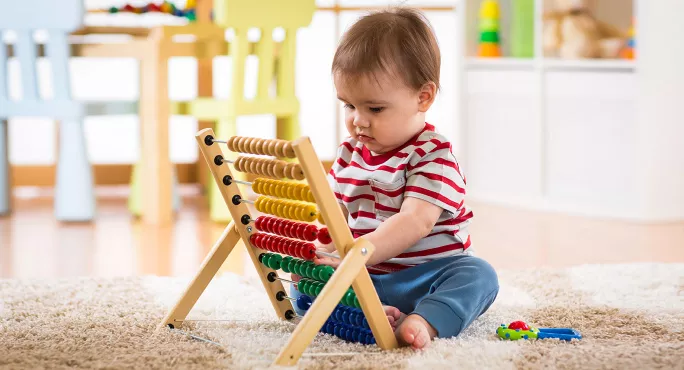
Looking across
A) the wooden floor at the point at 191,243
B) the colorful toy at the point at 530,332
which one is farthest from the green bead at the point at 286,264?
the wooden floor at the point at 191,243

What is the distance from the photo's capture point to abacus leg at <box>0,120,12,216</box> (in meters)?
3.25

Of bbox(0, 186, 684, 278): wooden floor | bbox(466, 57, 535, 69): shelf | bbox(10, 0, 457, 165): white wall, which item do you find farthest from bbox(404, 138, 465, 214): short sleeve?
bbox(10, 0, 457, 165): white wall

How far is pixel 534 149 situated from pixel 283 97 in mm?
823

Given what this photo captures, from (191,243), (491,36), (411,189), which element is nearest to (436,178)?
(411,189)

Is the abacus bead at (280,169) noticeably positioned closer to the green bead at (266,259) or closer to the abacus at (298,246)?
the abacus at (298,246)

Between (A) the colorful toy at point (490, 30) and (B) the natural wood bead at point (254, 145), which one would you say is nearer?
(B) the natural wood bead at point (254, 145)

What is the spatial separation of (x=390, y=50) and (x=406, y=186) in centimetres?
20

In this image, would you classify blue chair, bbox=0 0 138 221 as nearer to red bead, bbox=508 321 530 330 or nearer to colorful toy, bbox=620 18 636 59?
colorful toy, bbox=620 18 636 59

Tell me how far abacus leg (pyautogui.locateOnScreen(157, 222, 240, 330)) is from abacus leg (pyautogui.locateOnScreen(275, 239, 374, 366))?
303mm

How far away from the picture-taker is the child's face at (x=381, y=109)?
1.50m

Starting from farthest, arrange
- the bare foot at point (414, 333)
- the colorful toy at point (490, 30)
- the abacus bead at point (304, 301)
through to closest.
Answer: the colorful toy at point (490, 30)
the abacus bead at point (304, 301)
the bare foot at point (414, 333)

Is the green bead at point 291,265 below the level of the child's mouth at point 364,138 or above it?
below

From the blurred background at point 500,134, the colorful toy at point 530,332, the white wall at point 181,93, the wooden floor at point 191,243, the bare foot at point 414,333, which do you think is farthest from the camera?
the white wall at point 181,93

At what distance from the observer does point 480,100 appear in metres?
3.51
